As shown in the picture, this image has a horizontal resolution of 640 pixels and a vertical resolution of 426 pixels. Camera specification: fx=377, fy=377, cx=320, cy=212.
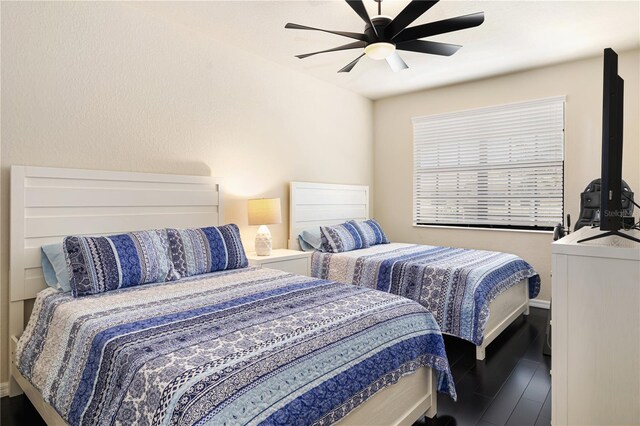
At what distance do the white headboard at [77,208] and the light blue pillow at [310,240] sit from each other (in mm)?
1230

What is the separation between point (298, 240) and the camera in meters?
4.03

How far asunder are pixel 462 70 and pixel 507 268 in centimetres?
214

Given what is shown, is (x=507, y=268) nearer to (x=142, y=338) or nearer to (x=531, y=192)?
(x=531, y=192)

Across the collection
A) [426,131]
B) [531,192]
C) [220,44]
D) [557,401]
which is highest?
[220,44]

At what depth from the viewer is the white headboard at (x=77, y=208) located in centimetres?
222

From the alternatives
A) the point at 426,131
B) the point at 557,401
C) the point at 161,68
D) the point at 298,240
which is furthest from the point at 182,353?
the point at 426,131

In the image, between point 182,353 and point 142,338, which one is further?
point 142,338

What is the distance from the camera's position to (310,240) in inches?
156

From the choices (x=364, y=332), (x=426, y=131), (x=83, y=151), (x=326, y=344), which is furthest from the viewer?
(x=426, y=131)

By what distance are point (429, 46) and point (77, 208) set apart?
2.58 metres

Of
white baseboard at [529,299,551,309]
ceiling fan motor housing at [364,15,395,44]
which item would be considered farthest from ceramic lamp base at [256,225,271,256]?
white baseboard at [529,299,551,309]

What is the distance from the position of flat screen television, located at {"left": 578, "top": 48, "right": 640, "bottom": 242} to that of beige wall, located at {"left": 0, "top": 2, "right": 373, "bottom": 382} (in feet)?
9.07

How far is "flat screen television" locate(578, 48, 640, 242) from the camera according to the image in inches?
53.1

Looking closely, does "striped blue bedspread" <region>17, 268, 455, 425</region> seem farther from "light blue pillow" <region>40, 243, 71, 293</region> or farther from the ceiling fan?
the ceiling fan
